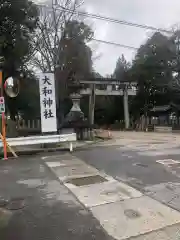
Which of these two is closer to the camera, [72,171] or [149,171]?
[149,171]

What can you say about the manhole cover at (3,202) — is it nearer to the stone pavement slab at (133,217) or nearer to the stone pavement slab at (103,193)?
the stone pavement slab at (103,193)

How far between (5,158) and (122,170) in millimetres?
5005

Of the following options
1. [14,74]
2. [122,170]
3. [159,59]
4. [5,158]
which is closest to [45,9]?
[14,74]

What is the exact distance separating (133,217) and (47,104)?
9573mm

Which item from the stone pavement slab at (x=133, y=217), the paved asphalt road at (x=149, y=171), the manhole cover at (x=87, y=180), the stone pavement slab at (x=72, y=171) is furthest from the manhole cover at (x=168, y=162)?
the stone pavement slab at (x=133, y=217)

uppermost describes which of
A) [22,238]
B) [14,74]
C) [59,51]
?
[59,51]

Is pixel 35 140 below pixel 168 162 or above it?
above

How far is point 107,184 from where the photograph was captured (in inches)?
284

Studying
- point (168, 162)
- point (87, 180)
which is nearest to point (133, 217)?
point (87, 180)

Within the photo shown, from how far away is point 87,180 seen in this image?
25.3ft

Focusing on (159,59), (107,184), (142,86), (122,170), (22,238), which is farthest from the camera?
(142,86)

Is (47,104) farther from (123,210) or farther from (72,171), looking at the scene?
(123,210)

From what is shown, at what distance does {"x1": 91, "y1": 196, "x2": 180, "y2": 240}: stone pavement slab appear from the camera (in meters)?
4.49

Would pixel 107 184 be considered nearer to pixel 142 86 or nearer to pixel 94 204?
pixel 94 204
